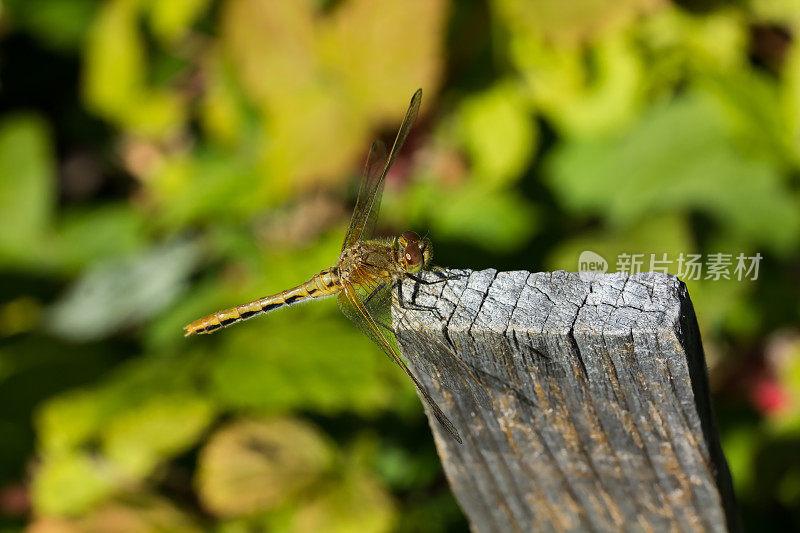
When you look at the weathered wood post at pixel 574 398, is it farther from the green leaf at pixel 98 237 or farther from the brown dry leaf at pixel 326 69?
the green leaf at pixel 98 237

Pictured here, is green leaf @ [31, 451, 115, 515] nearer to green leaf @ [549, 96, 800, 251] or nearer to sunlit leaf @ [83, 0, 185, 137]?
sunlit leaf @ [83, 0, 185, 137]

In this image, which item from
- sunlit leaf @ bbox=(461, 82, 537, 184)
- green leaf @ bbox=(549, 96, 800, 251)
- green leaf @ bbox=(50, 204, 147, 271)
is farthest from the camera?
green leaf @ bbox=(50, 204, 147, 271)

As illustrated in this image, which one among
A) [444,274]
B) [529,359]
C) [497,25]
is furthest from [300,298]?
[497,25]

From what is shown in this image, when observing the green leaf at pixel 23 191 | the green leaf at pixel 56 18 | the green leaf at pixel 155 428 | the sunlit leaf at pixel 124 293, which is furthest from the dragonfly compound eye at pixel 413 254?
the green leaf at pixel 56 18

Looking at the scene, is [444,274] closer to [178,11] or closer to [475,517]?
[475,517]

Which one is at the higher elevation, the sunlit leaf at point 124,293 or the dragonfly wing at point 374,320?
the sunlit leaf at point 124,293

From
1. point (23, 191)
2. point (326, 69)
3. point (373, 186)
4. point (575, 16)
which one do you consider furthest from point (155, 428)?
point (575, 16)

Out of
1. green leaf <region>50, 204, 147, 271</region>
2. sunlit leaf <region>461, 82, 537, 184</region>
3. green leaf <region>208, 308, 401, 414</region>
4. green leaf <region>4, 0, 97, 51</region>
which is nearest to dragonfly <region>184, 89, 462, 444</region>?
green leaf <region>208, 308, 401, 414</region>
